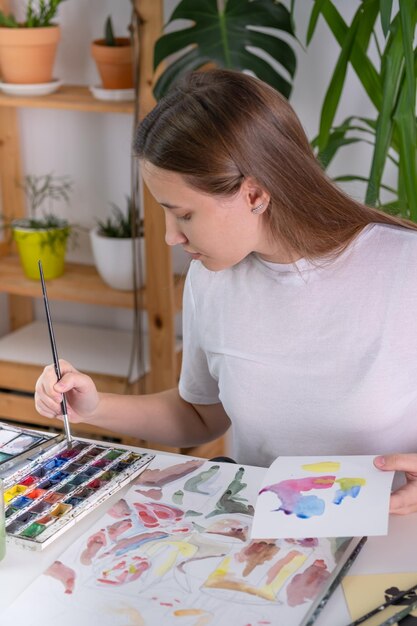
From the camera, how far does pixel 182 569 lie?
A: 1.14m

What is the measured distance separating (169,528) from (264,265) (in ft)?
1.49

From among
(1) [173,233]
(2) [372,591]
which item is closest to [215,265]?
(1) [173,233]

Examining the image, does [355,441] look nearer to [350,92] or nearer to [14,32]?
[350,92]

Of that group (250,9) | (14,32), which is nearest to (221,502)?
(250,9)

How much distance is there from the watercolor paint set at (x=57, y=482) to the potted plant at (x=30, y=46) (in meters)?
1.31

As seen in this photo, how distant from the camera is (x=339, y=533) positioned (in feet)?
3.73

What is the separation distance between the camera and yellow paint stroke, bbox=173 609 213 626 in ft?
3.44

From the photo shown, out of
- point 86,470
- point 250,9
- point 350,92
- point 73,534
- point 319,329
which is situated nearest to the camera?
point 73,534

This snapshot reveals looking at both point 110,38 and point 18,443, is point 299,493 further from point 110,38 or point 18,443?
point 110,38

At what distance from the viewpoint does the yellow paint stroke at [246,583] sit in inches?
43.2

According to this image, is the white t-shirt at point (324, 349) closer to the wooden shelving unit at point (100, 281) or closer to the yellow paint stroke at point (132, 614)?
the yellow paint stroke at point (132, 614)

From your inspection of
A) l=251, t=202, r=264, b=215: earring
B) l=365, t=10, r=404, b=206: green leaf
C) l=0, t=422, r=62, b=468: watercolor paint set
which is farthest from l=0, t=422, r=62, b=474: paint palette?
l=365, t=10, r=404, b=206: green leaf

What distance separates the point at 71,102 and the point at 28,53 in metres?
0.18


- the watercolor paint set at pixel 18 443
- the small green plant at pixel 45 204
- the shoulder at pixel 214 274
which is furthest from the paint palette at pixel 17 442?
the small green plant at pixel 45 204
